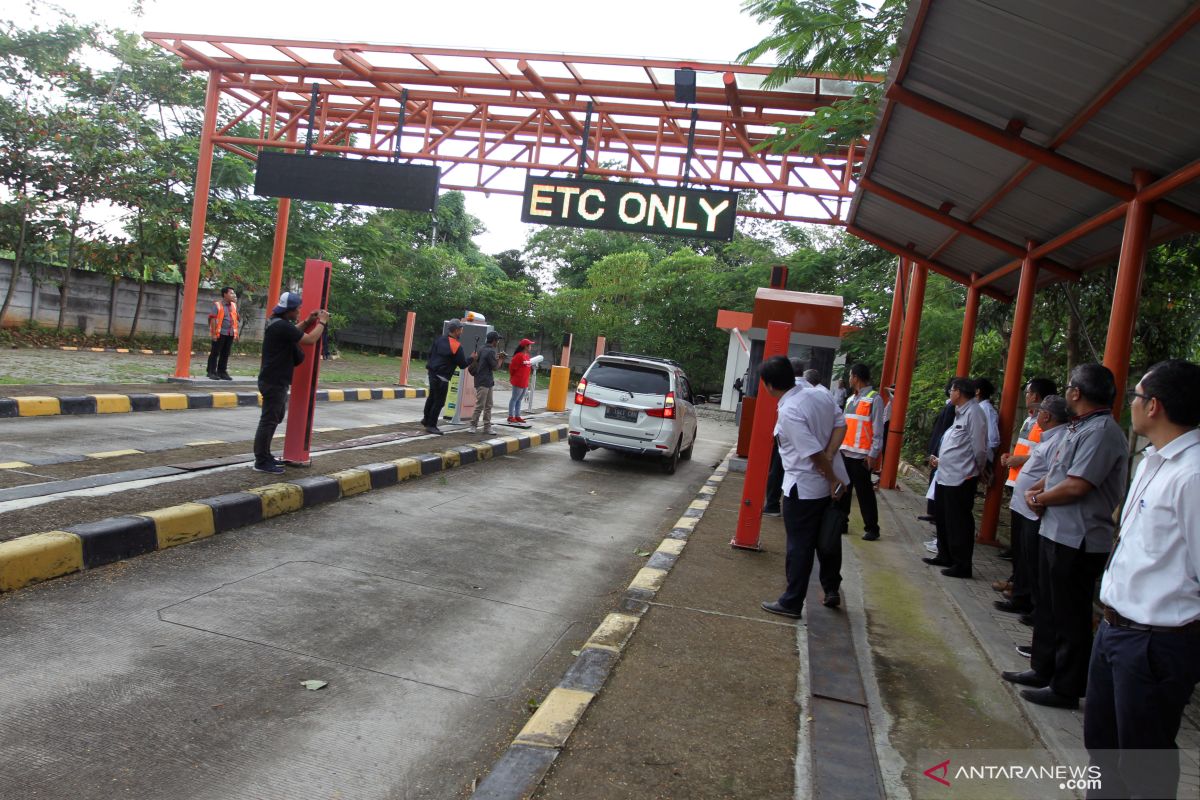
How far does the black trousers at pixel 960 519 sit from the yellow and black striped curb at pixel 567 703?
252cm

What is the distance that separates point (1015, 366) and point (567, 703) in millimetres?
6571

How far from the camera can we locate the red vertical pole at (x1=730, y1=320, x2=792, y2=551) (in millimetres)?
7121

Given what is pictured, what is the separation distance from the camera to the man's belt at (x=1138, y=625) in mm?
2686

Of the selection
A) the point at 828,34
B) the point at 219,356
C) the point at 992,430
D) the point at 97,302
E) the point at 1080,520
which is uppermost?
the point at 828,34

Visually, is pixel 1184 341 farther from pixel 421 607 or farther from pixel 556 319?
pixel 556 319

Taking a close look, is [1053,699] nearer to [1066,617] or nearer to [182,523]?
[1066,617]

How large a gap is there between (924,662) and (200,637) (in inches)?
158

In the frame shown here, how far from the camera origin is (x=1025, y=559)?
5.54m

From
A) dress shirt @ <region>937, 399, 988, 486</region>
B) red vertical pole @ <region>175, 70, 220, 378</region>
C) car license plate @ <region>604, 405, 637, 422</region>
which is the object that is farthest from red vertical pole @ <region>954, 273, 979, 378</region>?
red vertical pole @ <region>175, 70, 220, 378</region>

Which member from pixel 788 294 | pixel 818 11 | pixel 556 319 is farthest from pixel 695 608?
pixel 556 319

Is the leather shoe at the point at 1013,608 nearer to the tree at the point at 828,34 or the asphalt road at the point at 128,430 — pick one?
the tree at the point at 828,34

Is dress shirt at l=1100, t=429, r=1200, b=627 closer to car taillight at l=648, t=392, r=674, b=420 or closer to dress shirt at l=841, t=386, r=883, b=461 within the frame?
dress shirt at l=841, t=386, r=883, b=461

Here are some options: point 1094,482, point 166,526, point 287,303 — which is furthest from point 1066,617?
point 287,303

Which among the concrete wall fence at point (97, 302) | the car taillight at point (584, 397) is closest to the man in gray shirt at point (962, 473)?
the car taillight at point (584, 397)
